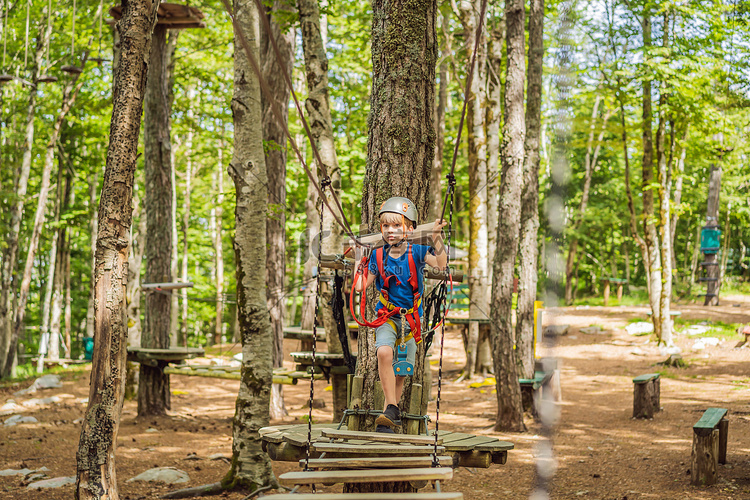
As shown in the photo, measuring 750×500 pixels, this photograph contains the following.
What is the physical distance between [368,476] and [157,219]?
8.22 m

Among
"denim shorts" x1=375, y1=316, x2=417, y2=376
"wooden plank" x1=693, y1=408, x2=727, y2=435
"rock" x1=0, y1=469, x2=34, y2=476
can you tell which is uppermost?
"denim shorts" x1=375, y1=316, x2=417, y2=376

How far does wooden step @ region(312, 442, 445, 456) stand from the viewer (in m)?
3.15

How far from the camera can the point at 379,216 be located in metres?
4.02

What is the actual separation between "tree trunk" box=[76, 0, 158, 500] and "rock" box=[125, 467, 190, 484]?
1.79 meters

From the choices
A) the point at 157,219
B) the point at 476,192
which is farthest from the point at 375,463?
the point at 476,192

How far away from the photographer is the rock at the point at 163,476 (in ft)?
21.6

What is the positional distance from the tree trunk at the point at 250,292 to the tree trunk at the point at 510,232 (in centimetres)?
365

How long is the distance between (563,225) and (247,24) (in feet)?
21.5

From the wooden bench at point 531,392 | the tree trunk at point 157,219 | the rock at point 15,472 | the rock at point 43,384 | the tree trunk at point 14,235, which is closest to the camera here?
the rock at point 15,472

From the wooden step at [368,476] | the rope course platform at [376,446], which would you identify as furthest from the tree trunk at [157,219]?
the wooden step at [368,476]

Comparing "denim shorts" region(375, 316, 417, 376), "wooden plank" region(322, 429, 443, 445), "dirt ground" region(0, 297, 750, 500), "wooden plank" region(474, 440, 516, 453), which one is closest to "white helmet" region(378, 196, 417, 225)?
"denim shorts" region(375, 316, 417, 376)

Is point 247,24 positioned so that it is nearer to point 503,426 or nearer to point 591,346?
point 503,426

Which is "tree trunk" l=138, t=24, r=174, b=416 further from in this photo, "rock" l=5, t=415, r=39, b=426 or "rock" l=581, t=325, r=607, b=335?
"rock" l=581, t=325, r=607, b=335

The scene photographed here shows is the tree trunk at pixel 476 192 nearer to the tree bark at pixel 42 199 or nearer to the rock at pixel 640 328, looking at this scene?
the rock at pixel 640 328
